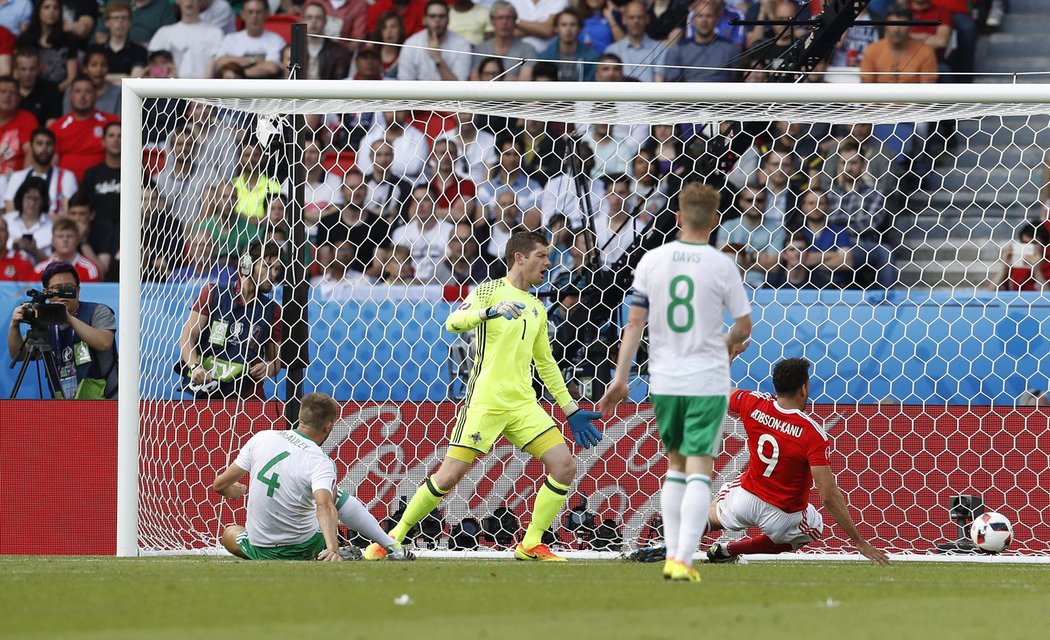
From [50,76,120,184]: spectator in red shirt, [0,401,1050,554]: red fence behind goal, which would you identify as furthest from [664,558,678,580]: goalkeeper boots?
[50,76,120,184]: spectator in red shirt

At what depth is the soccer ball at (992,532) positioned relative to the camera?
25.0 ft

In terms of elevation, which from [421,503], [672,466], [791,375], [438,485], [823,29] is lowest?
[421,503]

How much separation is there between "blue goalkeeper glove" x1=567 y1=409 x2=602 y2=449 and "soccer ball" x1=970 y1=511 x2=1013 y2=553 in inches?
85.3

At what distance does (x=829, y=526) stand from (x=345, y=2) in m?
7.09

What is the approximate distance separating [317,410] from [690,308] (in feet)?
7.65

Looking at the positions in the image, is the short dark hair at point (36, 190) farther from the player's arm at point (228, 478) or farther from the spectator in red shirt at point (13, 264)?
the player's arm at point (228, 478)

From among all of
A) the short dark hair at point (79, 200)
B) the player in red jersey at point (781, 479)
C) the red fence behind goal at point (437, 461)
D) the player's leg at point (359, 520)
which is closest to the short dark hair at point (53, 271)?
the red fence behind goal at point (437, 461)

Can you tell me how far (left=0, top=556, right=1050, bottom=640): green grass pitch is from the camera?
12.7 feet

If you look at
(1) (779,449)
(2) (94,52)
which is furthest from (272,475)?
(2) (94,52)

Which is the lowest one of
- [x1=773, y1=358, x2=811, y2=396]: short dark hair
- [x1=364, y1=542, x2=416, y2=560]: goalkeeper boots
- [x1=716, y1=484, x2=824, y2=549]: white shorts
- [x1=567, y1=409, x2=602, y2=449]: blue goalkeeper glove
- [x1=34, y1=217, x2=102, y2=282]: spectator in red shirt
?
[x1=364, y1=542, x2=416, y2=560]: goalkeeper boots

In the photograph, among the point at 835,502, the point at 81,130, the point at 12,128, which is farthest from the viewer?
the point at 12,128

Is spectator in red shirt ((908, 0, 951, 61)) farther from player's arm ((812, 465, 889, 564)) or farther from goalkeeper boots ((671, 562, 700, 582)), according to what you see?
goalkeeper boots ((671, 562, 700, 582))

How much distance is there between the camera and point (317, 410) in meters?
6.94

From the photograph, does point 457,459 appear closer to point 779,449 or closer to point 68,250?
point 779,449
